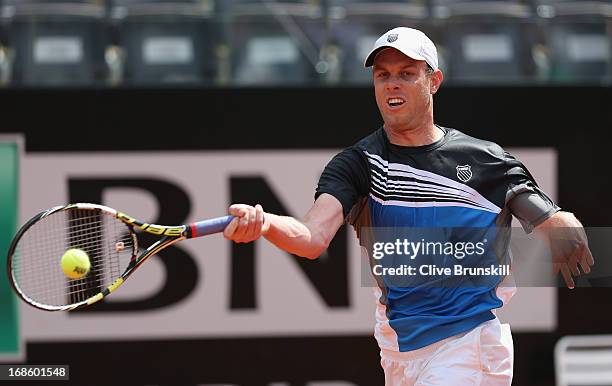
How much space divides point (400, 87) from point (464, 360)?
995mm

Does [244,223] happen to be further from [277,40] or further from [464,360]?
[277,40]

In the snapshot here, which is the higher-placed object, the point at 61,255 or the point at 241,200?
the point at 241,200

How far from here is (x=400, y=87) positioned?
3395 mm

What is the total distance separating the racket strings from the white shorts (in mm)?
1722

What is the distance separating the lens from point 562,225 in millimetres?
3389

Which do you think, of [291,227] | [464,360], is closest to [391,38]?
[291,227]

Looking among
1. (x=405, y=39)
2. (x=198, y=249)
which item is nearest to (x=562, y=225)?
(x=405, y=39)

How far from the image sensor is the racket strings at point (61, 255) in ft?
15.3

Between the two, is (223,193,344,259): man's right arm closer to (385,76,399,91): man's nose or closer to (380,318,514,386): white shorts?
(385,76,399,91): man's nose

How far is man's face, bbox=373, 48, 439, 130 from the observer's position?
3400 mm

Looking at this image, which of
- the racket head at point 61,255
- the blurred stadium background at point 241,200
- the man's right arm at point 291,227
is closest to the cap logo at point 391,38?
the man's right arm at point 291,227

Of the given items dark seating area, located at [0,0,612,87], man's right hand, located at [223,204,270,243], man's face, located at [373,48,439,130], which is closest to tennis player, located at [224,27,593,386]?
man's face, located at [373,48,439,130]

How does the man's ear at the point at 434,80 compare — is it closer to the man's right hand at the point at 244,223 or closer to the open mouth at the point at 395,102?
the open mouth at the point at 395,102

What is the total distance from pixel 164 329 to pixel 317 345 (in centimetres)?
90
